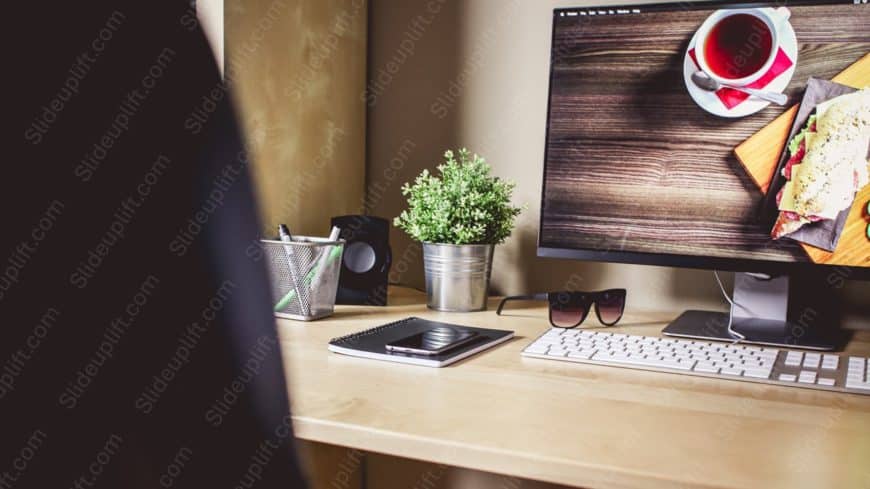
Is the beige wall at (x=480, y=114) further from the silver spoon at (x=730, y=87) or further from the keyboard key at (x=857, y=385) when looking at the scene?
the keyboard key at (x=857, y=385)

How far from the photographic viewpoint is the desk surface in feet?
2.12

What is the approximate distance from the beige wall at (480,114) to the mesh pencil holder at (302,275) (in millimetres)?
407

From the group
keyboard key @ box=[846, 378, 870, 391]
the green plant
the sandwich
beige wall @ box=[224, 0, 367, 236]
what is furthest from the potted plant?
keyboard key @ box=[846, 378, 870, 391]

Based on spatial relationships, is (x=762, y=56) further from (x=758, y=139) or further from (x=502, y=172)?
(x=502, y=172)

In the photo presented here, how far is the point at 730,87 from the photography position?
1.16 metres

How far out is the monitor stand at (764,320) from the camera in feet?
3.74

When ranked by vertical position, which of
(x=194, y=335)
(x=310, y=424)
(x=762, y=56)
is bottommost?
(x=310, y=424)

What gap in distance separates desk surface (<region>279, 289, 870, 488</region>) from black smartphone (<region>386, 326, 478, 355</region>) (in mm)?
34

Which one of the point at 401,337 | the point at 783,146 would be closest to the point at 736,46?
the point at 783,146

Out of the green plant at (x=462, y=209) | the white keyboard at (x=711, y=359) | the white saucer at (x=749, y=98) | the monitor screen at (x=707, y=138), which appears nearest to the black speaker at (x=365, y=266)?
the green plant at (x=462, y=209)

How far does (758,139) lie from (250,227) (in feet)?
3.36

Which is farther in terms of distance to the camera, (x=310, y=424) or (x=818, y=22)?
(x=818, y=22)

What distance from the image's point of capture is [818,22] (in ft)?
3.64

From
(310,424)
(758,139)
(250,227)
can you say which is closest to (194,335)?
(250,227)
